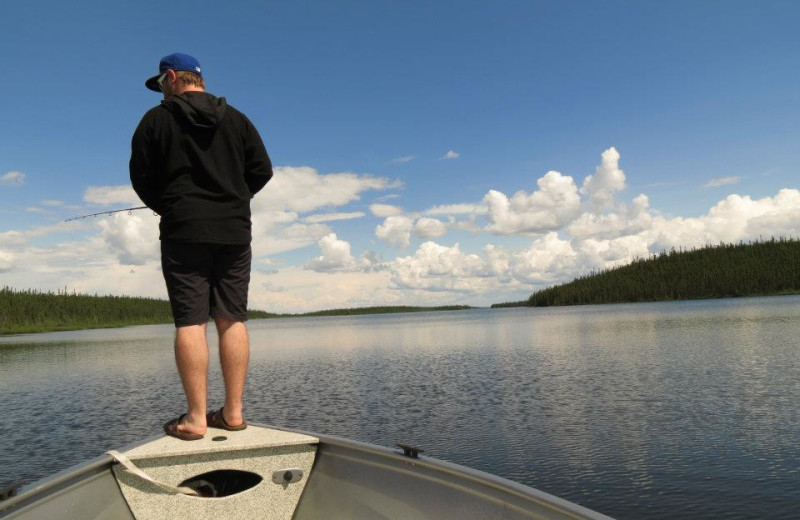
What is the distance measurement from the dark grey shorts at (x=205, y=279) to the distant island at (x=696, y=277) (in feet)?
443

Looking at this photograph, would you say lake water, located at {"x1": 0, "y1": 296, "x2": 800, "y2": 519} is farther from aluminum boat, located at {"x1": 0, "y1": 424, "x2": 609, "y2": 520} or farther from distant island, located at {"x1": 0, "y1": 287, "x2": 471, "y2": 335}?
distant island, located at {"x1": 0, "y1": 287, "x2": 471, "y2": 335}

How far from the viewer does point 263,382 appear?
17688 millimetres

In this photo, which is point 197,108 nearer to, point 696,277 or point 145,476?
point 145,476

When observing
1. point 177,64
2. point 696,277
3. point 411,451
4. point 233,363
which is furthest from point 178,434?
point 696,277

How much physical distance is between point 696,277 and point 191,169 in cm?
14214

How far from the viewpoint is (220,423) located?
4348 mm

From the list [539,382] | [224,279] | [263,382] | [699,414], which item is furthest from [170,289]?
[263,382]

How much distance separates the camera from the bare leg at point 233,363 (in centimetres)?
427

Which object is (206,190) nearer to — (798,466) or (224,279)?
(224,279)

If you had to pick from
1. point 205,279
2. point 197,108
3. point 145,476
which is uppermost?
point 197,108

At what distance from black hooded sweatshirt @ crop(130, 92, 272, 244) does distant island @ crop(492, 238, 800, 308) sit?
135 meters

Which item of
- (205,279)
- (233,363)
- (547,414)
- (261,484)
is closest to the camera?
(261,484)

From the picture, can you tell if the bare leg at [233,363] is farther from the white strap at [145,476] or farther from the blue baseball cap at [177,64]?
the blue baseball cap at [177,64]

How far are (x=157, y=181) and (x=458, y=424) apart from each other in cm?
803
